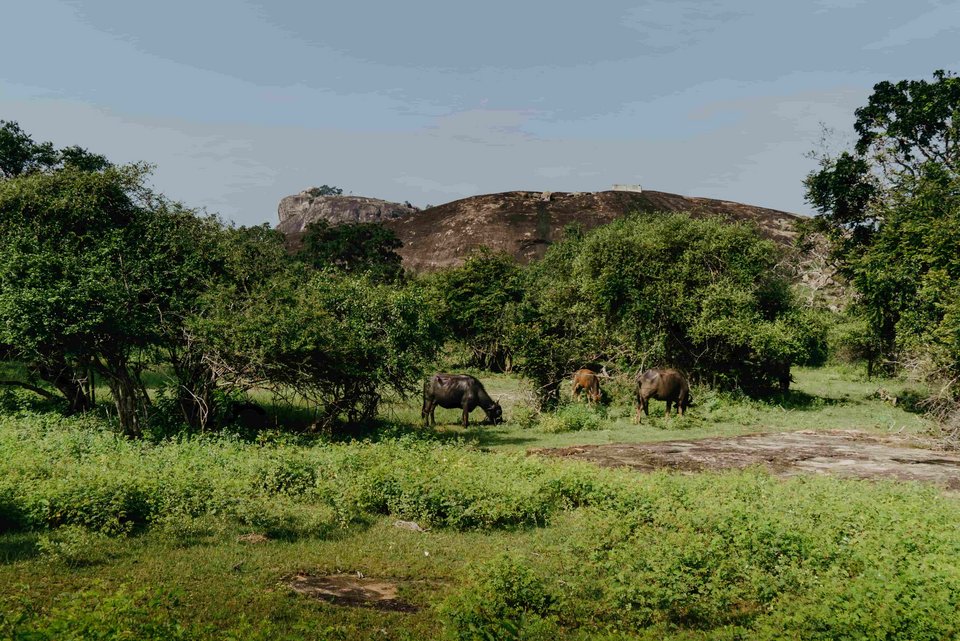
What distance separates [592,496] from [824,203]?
24.7 metres

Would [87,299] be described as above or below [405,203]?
below

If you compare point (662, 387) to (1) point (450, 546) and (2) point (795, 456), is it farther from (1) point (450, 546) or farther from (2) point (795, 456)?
(1) point (450, 546)

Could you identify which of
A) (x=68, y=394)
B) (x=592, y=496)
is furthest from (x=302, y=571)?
(x=68, y=394)

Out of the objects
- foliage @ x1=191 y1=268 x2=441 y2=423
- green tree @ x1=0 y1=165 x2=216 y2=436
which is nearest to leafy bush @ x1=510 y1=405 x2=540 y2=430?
foliage @ x1=191 y1=268 x2=441 y2=423

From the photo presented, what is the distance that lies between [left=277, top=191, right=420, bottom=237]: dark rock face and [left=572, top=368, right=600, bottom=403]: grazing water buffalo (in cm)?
10753

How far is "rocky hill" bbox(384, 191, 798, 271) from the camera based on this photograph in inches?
3595

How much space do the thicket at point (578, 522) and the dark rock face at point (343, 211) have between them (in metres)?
119

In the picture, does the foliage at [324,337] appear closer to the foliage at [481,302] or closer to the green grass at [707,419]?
the green grass at [707,419]

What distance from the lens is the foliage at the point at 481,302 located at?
135ft

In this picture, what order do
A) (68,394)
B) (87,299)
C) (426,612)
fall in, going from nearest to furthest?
(426,612), (87,299), (68,394)

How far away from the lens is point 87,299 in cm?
1628

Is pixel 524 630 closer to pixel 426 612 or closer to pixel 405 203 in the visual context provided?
pixel 426 612

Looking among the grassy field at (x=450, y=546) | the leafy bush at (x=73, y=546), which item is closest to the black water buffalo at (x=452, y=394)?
the grassy field at (x=450, y=546)

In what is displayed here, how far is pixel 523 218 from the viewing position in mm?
97812
